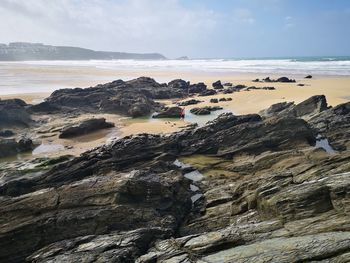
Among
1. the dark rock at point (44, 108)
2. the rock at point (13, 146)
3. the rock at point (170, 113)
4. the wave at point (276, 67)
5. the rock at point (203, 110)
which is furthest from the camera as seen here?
the wave at point (276, 67)

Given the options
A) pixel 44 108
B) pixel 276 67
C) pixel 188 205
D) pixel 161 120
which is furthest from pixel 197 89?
pixel 276 67

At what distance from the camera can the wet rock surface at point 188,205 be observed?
28.3 ft

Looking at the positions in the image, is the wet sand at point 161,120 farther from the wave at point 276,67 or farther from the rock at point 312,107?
the wave at point 276,67

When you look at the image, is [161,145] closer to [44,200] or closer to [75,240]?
[44,200]

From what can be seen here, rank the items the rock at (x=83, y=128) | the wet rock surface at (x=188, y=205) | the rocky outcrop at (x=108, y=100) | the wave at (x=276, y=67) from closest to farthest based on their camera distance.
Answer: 1. the wet rock surface at (x=188, y=205)
2. the rock at (x=83, y=128)
3. the rocky outcrop at (x=108, y=100)
4. the wave at (x=276, y=67)

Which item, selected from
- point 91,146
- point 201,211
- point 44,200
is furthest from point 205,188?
point 91,146

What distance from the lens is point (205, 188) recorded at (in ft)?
49.4

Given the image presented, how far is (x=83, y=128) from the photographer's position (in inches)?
1083

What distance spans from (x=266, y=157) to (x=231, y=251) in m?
9.11

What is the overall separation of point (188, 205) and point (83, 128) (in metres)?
16.0

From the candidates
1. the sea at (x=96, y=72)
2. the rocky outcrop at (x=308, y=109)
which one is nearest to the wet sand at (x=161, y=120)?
the rocky outcrop at (x=308, y=109)

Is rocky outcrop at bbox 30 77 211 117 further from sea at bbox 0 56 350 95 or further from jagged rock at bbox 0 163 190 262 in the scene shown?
jagged rock at bbox 0 163 190 262

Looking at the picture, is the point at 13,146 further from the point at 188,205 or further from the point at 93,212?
the point at 188,205

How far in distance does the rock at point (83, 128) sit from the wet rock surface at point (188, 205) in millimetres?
9100
